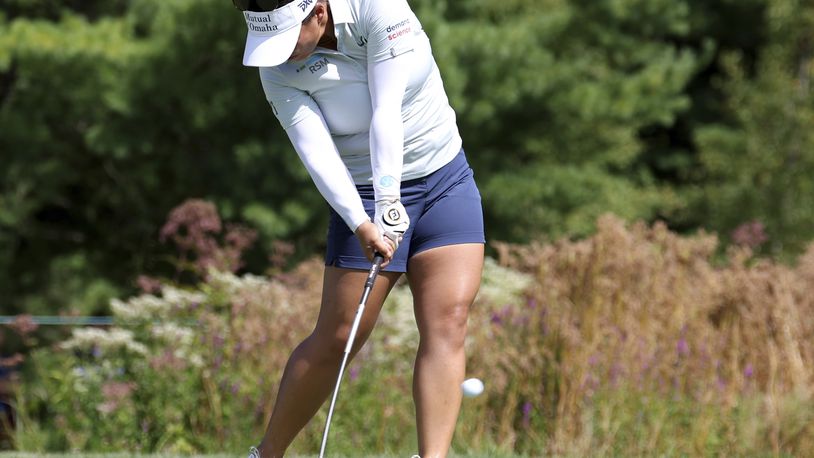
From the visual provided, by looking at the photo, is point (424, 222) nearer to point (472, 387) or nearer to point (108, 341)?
point (472, 387)

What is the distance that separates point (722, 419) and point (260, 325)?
8.76ft

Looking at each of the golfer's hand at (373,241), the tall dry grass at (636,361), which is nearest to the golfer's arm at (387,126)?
the golfer's hand at (373,241)

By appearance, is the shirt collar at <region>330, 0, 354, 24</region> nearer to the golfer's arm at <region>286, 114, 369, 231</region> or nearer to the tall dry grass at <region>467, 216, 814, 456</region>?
the golfer's arm at <region>286, 114, 369, 231</region>

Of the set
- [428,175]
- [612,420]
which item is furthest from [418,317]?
[612,420]

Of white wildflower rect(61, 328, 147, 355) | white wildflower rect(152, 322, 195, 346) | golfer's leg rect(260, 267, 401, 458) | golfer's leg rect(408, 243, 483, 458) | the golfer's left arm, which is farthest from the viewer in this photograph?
white wildflower rect(61, 328, 147, 355)

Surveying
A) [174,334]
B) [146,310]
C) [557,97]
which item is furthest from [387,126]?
[557,97]

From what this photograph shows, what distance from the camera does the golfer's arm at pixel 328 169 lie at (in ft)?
13.8

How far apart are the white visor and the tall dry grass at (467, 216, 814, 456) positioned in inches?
117

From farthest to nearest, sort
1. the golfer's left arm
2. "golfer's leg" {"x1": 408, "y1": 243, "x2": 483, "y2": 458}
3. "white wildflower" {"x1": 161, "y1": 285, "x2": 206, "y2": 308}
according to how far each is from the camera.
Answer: "white wildflower" {"x1": 161, "y1": 285, "x2": 206, "y2": 308}, "golfer's leg" {"x1": 408, "y1": 243, "x2": 483, "y2": 458}, the golfer's left arm

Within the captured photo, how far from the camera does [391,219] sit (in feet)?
13.6

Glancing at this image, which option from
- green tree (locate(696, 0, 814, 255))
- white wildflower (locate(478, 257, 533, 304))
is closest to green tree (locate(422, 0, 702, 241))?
green tree (locate(696, 0, 814, 255))

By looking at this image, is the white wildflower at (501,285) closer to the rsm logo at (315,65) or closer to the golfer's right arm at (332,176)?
the golfer's right arm at (332,176)

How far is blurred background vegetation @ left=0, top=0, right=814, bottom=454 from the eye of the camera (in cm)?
1277

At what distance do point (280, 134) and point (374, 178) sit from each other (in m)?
9.15
